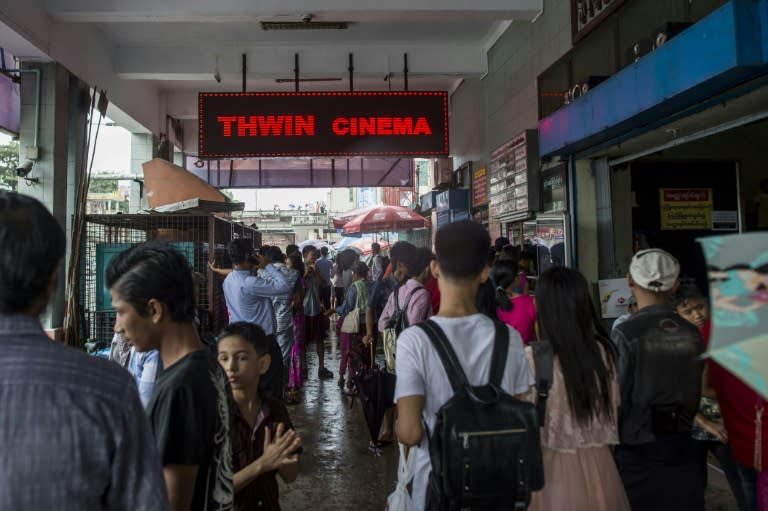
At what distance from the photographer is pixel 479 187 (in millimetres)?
9523

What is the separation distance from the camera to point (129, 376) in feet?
3.84

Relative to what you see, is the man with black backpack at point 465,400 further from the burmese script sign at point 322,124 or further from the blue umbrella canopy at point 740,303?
the burmese script sign at point 322,124

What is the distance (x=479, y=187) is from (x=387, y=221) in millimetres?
4026

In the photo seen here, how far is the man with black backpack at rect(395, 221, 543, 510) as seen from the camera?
169cm

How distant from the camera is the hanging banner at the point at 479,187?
9.12m

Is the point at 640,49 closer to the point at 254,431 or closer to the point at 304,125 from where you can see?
the point at 304,125

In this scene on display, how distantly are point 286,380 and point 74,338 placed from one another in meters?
2.44

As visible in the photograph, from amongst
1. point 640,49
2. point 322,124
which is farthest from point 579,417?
point 322,124

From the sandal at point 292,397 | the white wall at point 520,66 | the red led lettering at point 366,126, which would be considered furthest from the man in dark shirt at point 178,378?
the red led lettering at point 366,126

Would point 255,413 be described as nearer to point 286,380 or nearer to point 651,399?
A: point 651,399

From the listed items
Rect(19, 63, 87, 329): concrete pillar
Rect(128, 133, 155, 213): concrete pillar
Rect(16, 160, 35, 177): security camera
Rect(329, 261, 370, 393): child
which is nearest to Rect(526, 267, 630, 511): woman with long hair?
Rect(329, 261, 370, 393): child

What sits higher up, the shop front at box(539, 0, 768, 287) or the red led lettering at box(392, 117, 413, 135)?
the red led lettering at box(392, 117, 413, 135)

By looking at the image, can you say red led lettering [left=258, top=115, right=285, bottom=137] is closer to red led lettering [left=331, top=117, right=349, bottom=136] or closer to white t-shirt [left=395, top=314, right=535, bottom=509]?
red led lettering [left=331, top=117, right=349, bottom=136]

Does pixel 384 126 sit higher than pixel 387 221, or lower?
higher
